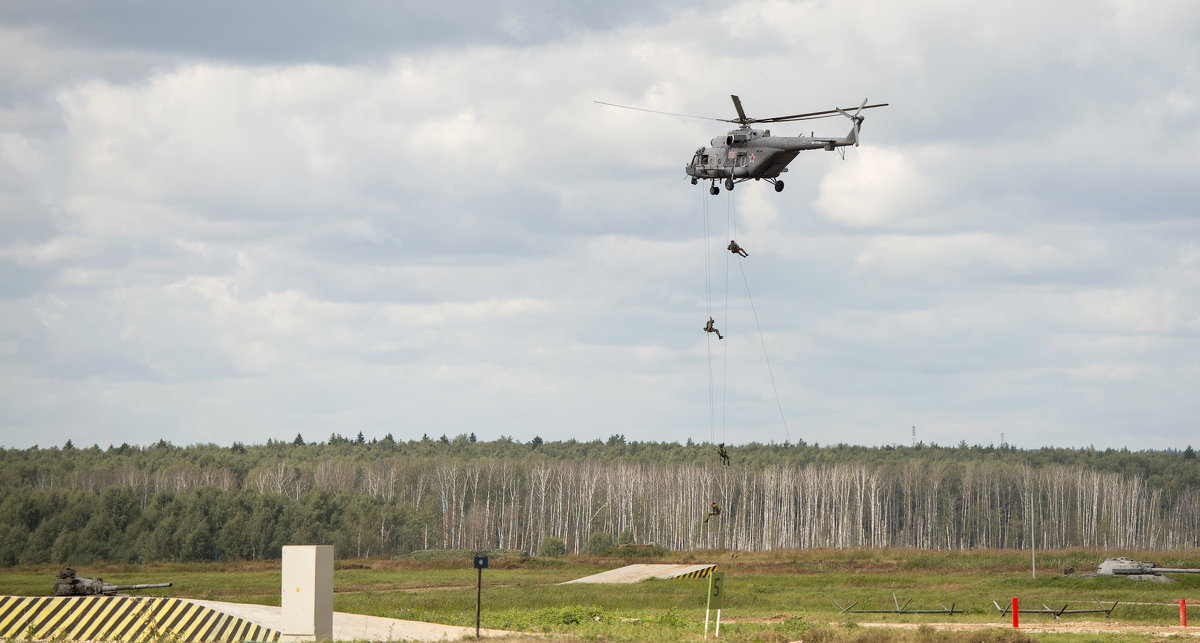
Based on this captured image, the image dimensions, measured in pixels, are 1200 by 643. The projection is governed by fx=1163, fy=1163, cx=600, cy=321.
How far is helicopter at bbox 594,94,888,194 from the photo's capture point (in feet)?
109

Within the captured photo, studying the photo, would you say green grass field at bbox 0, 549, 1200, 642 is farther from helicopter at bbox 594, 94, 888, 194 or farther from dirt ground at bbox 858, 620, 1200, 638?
helicopter at bbox 594, 94, 888, 194

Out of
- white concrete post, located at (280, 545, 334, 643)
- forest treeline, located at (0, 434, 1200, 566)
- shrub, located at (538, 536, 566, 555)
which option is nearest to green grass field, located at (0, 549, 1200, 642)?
white concrete post, located at (280, 545, 334, 643)

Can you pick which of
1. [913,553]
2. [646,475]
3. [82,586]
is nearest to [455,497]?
[646,475]

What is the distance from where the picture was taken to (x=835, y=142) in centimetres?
3303

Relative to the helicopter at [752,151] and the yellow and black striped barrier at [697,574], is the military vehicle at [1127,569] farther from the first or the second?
the helicopter at [752,151]

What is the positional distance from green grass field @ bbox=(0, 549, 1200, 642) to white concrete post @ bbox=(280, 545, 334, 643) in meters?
5.71

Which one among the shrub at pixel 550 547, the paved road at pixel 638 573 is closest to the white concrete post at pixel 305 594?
the paved road at pixel 638 573

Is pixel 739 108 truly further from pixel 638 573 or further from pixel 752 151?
pixel 638 573

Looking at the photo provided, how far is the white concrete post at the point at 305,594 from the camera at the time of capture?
84.0 ft

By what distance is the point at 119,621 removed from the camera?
1166 inches

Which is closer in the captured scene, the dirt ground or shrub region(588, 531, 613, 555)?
the dirt ground

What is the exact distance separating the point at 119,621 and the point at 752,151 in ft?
71.6

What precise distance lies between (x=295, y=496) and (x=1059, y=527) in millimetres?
82853

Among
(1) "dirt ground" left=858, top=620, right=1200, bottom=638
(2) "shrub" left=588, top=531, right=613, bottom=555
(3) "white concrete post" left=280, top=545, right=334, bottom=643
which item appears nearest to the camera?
(3) "white concrete post" left=280, top=545, right=334, bottom=643
